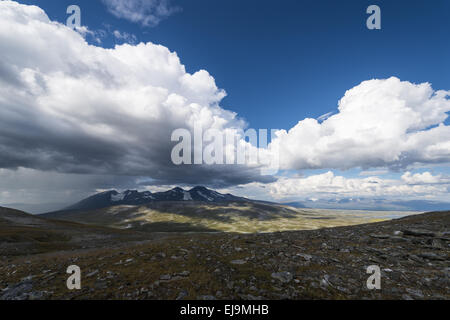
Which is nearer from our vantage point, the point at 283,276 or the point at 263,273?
the point at 283,276

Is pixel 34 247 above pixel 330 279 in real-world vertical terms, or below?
below

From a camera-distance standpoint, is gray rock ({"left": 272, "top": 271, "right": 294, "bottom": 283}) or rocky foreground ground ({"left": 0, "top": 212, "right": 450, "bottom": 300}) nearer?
rocky foreground ground ({"left": 0, "top": 212, "right": 450, "bottom": 300})

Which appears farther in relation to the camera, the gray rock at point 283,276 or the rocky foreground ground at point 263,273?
the gray rock at point 283,276

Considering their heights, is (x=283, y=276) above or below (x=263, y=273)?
above
